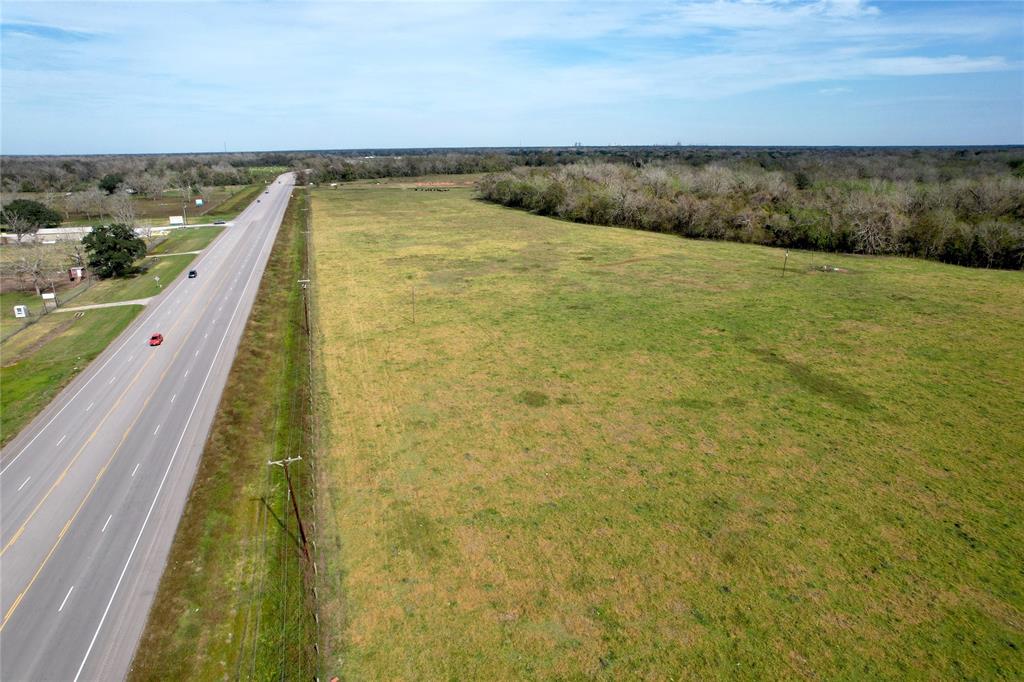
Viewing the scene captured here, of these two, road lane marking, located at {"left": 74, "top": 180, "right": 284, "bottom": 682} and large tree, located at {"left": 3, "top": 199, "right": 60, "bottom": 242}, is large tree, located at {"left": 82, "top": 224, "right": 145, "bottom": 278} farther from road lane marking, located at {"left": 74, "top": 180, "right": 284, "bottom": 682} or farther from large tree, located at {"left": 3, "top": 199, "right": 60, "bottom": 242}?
large tree, located at {"left": 3, "top": 199, "right": 60, "bottom": 242}

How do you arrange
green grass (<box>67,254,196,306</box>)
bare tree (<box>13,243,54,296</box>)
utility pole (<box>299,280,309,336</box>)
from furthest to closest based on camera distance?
bare tree (<box>13,243,54,296</box>) < green grass (<box>67,254,196,306</box>) < utility pole (<box>299,280,309,336</box>)

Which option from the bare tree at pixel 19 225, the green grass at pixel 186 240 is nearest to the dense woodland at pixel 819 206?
the bare tree at pixel 19 225

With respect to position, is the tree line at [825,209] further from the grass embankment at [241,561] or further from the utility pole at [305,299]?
the grass embankment at [241,561]

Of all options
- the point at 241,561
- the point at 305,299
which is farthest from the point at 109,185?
the point at 241,561

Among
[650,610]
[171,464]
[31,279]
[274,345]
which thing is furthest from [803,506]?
[31,279]

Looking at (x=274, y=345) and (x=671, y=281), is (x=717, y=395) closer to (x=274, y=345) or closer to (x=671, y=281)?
(x=671, y=281)

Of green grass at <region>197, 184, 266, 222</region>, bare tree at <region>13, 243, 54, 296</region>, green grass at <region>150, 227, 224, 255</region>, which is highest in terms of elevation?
green grass at <region>197, 184, 266, 222</region>

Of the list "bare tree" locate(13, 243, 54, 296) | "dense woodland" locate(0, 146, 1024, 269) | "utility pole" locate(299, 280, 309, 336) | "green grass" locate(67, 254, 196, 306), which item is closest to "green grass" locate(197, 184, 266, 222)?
"dense woodland" locate(0, 146, 1024, 269)
